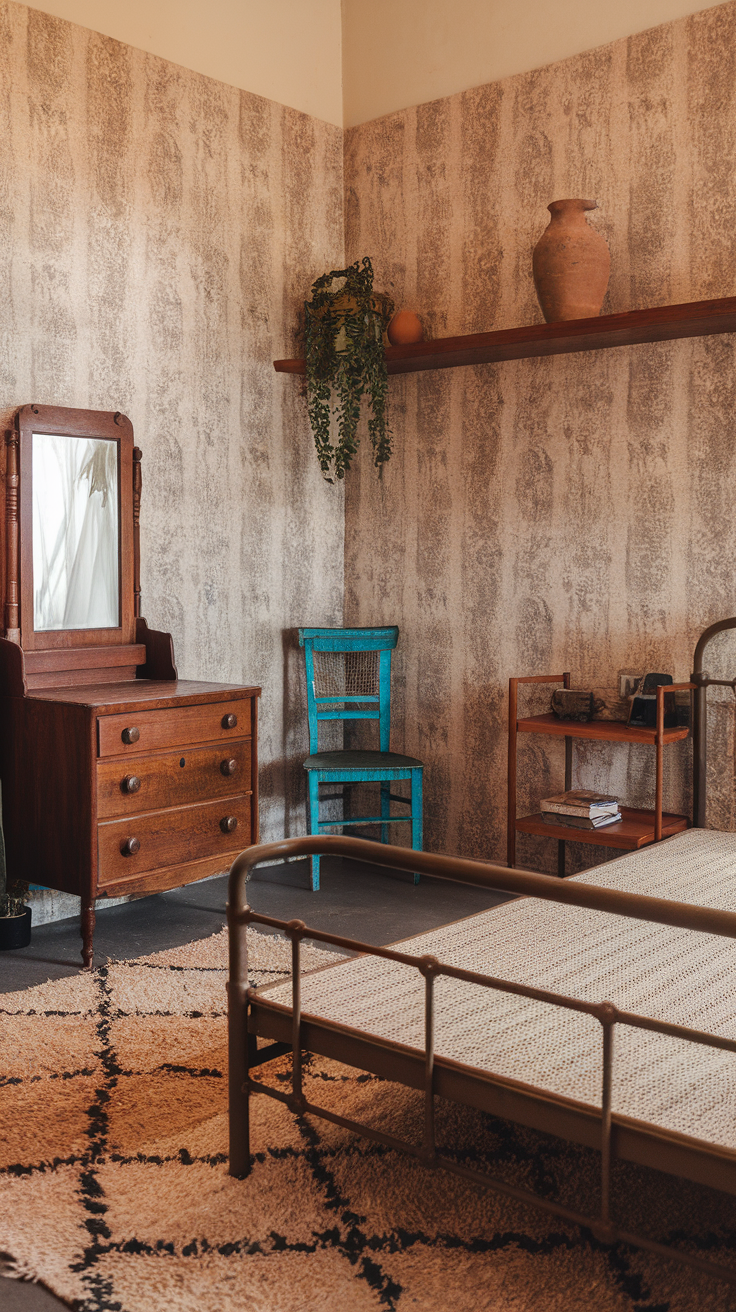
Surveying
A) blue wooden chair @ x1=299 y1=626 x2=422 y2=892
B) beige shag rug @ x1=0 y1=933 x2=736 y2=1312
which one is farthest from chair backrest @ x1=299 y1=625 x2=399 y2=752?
beige shag rug @ x1=0 y1=933 x2=736 y2=1312

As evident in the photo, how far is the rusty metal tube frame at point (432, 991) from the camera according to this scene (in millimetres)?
1479

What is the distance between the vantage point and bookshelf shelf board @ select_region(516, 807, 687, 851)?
138 inches

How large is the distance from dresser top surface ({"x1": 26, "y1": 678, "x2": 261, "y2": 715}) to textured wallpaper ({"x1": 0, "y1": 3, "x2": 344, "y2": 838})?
49 cm

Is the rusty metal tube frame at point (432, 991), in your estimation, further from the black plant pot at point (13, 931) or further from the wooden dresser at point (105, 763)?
the black plant pot at point (13, 931)

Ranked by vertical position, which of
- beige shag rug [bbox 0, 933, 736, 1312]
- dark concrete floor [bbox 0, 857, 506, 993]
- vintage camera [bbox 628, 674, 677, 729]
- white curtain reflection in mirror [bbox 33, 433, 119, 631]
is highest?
white curtain reflection in mirror [bbox 33, 433, 119, 631]

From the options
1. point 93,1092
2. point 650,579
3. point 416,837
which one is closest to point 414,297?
point 650,579

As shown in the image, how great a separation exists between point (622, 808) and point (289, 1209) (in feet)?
7.55

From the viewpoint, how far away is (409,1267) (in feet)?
5.84

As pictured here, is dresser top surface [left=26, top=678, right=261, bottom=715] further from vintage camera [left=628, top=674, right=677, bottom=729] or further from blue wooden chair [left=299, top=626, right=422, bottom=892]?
vintage camera [left=628, top=674, right=677, bottom=729]

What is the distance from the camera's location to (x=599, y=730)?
12.0ft

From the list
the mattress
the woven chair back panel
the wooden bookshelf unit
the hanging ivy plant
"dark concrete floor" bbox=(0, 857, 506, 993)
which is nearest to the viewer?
the mattress

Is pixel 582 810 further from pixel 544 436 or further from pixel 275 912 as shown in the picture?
pixel 544 436

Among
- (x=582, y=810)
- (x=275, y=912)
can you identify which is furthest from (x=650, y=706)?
(x=275, y=912)

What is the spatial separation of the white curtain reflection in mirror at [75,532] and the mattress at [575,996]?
6.18 ft
